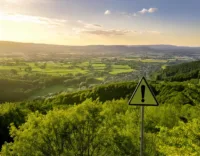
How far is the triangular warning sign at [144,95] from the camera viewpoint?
8.23 metres

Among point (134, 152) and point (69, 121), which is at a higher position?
point (69, 121)

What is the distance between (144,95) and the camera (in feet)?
27.2

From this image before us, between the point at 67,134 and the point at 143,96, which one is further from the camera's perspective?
the point at 67,134

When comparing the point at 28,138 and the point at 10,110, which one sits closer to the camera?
the point at 28,138

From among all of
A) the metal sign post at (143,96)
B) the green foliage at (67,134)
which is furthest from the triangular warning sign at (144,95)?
the green foliage at (67,134)

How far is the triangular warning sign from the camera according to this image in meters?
8.23

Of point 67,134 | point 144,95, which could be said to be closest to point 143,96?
point 144,95

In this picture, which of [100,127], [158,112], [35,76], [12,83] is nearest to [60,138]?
[100,127]

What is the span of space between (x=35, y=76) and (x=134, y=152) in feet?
535

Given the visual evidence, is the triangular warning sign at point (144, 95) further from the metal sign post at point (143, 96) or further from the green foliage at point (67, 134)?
the green foliage at point (67, 134)

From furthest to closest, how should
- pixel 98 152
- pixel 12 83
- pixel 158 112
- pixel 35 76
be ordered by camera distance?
pixel 35 76 → pixel 12 83 → pixel 158 112 → pixel 98 152

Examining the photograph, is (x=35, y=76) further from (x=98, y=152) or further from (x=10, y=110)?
(x=98, y=152)

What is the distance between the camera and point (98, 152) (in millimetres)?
16766

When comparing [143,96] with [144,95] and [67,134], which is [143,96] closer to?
[144,95]
